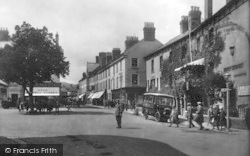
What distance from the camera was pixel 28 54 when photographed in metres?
29.4

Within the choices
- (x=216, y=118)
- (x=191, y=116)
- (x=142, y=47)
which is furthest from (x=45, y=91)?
(x=216, y=118)

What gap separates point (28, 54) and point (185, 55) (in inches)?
578

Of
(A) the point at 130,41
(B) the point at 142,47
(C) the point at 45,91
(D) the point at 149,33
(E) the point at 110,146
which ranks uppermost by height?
(D) the point at 149,33

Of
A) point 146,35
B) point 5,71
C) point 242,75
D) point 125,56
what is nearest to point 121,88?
point 125,56

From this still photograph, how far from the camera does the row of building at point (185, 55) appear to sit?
2025 cm

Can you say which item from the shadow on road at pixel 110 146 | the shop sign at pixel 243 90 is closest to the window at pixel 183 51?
the shop sign at pixel 243 90

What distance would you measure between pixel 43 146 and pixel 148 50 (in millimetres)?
42608

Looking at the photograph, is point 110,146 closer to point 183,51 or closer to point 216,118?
point 216,118

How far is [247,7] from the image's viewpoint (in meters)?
19.7

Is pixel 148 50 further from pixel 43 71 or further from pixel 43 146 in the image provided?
pixel 43 146

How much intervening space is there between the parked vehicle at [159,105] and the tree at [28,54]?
1078 centimetres

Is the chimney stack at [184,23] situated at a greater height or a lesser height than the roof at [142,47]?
greater

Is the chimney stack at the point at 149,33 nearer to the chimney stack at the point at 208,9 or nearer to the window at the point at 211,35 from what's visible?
the chimney stack at the point at 208,9

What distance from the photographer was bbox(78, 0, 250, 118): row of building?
20.2 m
